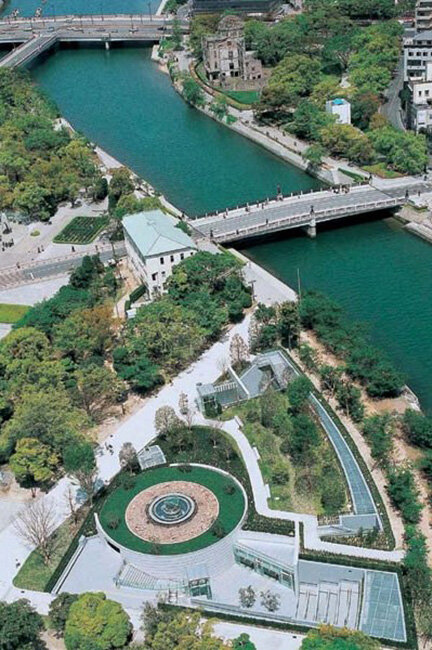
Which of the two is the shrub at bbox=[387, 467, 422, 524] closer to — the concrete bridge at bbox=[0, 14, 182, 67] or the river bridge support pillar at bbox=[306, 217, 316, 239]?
the river bridge support pillar at bbox=[306, 217, 316, 239]

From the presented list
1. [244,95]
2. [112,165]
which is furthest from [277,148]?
[244,95]

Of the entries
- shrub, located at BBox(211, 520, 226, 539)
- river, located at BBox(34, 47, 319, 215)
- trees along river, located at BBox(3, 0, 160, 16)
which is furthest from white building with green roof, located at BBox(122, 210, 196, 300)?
trees along river, located at BBox(3, 0, 160, 16)

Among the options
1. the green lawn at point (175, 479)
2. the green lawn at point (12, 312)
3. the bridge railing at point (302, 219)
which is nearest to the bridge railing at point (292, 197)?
the bridge railing at point (302, 219)

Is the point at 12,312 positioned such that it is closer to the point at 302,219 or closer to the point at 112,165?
the point at 302,219

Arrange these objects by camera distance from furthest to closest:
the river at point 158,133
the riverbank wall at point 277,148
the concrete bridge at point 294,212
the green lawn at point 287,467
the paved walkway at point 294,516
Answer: the river at point 158,133
the riverbank wall at point 277,148
the concrete bridge at point 294,212
the green lawn at point 287,467
the paved walkway at point 294,516

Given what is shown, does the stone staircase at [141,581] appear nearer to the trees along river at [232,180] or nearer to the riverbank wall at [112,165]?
the trees along river at [232,180]

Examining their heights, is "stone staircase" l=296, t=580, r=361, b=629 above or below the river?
below

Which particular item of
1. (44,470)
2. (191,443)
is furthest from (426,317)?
(44,470)
